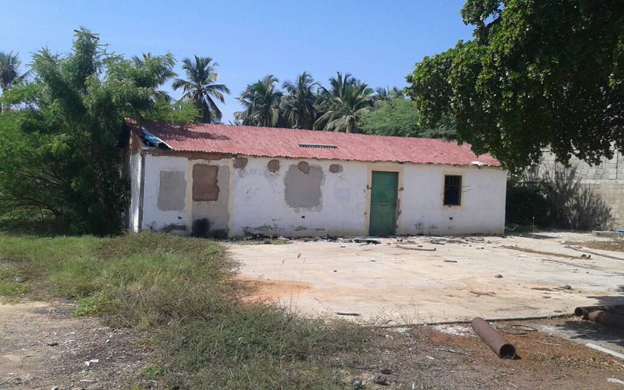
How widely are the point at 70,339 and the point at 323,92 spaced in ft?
131

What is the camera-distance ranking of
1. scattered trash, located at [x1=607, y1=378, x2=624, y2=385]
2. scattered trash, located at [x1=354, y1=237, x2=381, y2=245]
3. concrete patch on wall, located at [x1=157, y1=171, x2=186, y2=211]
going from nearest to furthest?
scattered trash, located at [x1=607, y1=378, x2=624, y2=385]
concrete patch on wall, located at [x1=157, y1=171, x2=186, y2=211]
scattered trash, located at [x1=354, y1=237, x2=381, y2=245]

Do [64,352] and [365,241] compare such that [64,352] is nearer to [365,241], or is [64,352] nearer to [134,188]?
[134,188]

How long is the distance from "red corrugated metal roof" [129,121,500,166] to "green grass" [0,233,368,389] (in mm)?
6284

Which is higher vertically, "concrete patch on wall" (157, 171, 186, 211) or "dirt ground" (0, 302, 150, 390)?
"concrete patch on wall" (157, 171, 186, 211)

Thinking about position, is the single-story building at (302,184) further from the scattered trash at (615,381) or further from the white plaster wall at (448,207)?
the scattered trash at (615,381)

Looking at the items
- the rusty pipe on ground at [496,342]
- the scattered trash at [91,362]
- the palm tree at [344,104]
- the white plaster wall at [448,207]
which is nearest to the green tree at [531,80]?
the rusty pipe on ground at [496,342]

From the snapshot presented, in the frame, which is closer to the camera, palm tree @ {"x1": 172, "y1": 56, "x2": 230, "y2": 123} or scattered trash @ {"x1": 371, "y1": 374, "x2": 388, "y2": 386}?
scattered trash @ {"x1": 371, "y1": 374, "x2": 388, "y2": 386}

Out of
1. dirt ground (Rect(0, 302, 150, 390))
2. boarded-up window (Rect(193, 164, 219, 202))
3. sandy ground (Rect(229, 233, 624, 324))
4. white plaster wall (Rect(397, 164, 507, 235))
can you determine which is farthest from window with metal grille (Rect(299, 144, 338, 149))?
dirt ground (Rect(0, 302, 150, 390))

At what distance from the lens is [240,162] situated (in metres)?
16.6

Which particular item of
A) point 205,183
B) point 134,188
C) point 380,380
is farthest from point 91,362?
point 134,188

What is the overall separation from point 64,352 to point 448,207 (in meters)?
15.9

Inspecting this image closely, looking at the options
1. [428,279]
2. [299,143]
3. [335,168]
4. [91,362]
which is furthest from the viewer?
[299,143]

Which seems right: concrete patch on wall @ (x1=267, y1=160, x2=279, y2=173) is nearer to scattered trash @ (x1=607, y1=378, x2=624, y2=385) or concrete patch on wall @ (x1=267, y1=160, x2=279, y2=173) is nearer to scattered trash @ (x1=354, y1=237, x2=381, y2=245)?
scattered trash @ (x1=354, y1=237, x2=381, y2=245)

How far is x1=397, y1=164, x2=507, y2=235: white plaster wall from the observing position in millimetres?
19000
